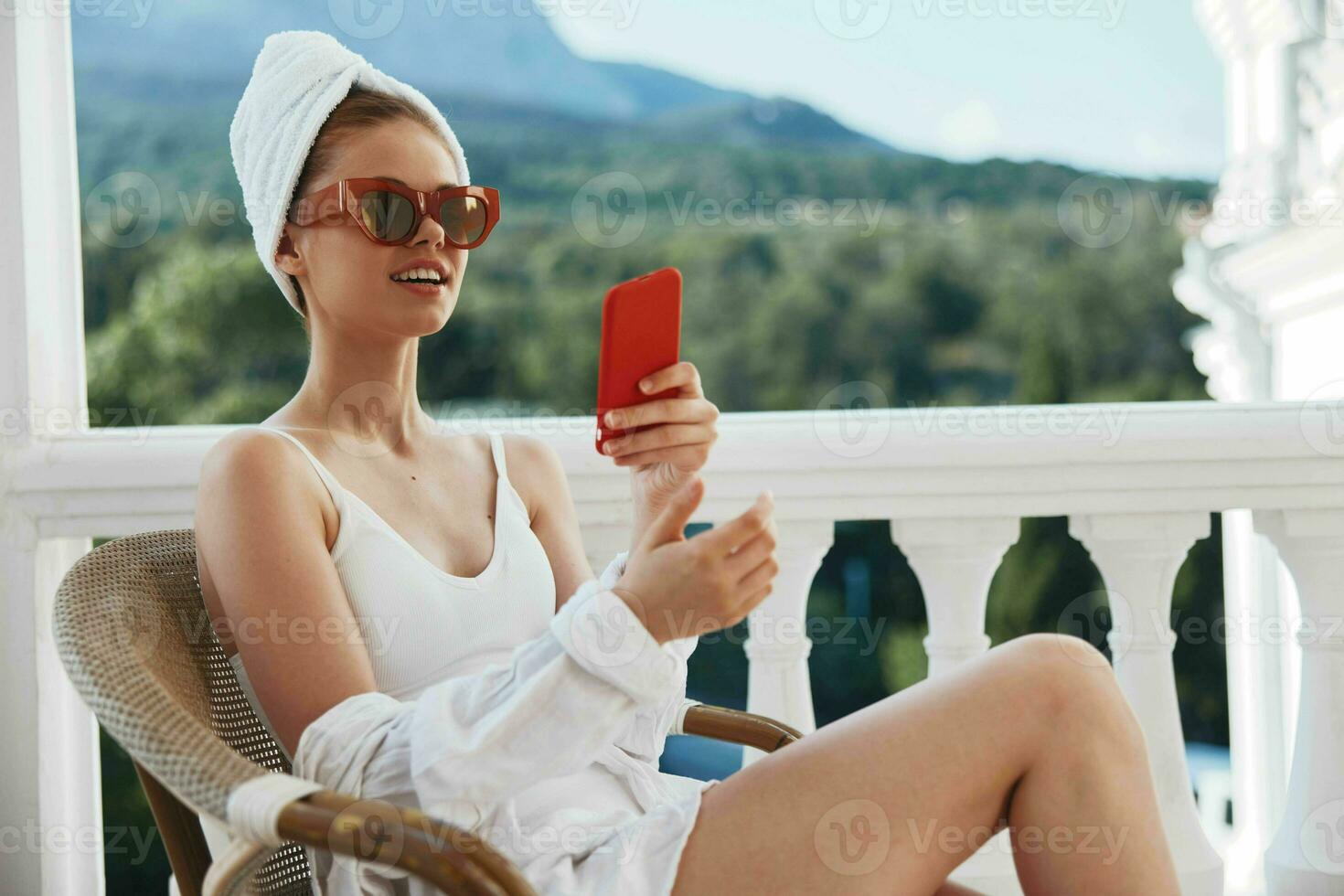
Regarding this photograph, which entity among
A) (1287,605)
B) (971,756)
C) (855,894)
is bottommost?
(855,894)

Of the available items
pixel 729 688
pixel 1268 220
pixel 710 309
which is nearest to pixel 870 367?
pixel 710 309

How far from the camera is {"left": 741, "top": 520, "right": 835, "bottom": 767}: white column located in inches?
76.8

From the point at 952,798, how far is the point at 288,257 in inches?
41.1

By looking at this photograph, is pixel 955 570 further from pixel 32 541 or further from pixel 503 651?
pixel 32 541

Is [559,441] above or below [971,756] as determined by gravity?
above

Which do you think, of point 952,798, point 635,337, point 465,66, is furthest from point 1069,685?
point 465,66

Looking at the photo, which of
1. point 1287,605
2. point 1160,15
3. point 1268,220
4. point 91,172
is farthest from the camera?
point 1160,15

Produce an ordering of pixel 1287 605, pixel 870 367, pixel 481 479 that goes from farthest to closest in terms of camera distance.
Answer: pixel 870 367 → pixel 1287 605 → pixel 481 479

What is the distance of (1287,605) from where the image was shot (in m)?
2.36

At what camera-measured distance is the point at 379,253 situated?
1.50 metres

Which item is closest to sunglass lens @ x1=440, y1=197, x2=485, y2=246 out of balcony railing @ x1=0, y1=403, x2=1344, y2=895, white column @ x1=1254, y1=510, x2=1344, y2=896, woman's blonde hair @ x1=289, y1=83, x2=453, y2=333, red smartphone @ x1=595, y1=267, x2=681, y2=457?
woman's blonde hair @ x1=289, y1=83, x2=453, y2=333

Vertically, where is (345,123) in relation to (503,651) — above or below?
above

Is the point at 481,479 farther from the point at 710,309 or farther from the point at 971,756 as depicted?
the point at 710,309

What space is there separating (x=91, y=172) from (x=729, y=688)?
385 inches
